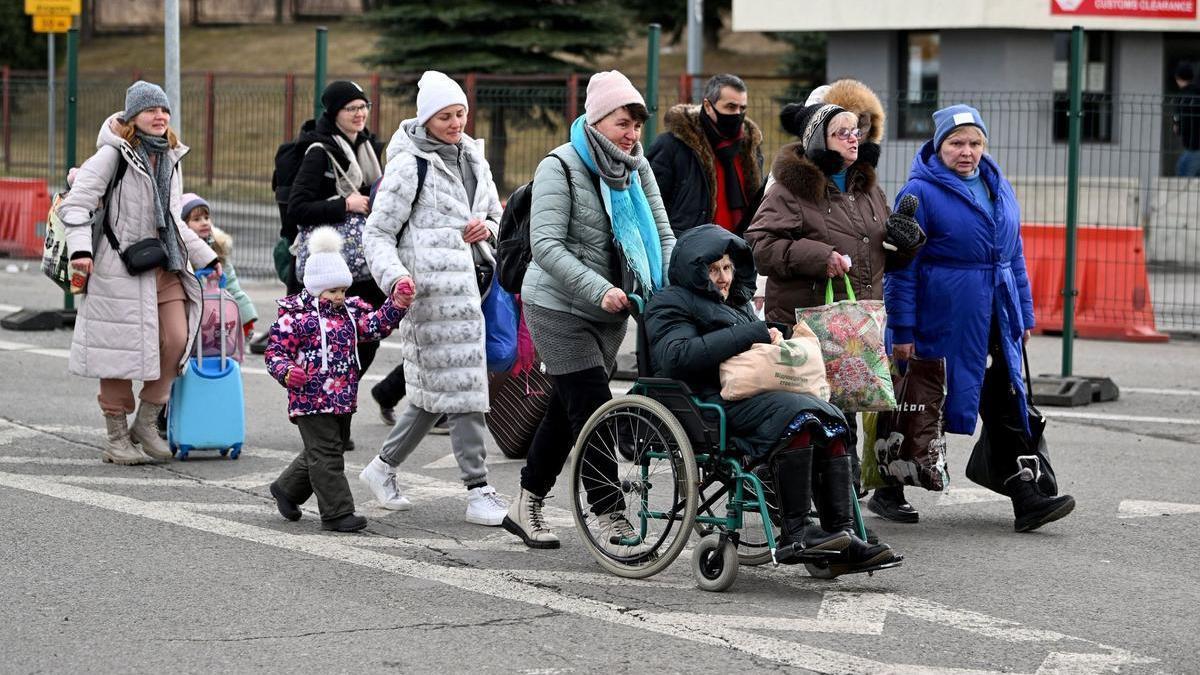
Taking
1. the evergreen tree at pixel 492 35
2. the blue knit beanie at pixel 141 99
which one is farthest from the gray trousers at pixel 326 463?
the evergreen tree at pixel 492 35

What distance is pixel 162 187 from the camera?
9.02 m

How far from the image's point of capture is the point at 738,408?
6.36 metres

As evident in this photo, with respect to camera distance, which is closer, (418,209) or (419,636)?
(419,636)

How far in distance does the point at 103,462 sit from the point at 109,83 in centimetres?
1437

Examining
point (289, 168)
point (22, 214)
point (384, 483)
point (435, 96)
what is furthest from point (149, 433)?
point (22, 214)

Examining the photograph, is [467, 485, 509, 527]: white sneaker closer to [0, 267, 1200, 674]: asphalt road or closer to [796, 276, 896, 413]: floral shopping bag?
[0, 267, 1200, 674]: asphalt road

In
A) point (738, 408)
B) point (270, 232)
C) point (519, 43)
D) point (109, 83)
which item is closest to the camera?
point (738, 408)

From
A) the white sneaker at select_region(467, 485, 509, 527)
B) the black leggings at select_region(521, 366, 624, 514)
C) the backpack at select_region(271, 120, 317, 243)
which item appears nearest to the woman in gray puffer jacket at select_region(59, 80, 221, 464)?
the backpack at select_region(271, 120, 317, 243)

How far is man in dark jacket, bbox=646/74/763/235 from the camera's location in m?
8.70

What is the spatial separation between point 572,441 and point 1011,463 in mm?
1948

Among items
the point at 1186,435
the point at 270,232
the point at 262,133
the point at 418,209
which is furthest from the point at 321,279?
the point at 262,133

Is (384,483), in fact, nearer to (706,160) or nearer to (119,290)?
(119,290)

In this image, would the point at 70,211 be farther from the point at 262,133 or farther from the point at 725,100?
the point at 262,133

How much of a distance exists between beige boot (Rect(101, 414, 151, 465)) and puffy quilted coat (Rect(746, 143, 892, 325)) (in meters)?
3.40
